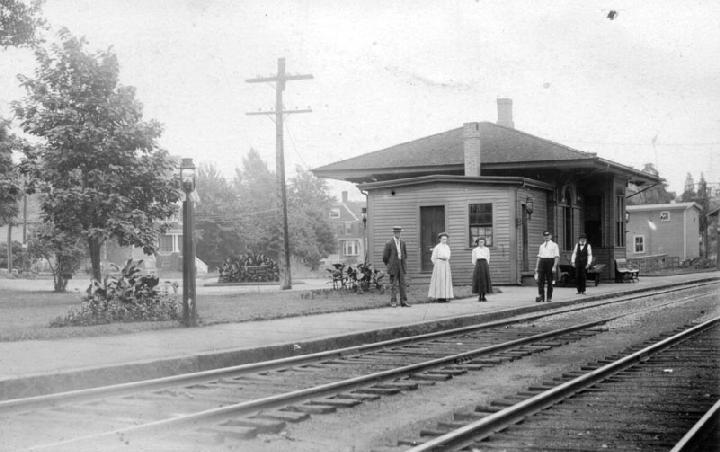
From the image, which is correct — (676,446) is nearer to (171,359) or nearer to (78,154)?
(171,359)

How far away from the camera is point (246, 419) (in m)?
6.87

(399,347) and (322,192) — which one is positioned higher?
(322,192)

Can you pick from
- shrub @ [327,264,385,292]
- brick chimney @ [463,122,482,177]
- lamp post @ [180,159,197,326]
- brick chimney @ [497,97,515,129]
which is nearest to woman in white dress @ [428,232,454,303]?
shrub @ [327,264,385,292]

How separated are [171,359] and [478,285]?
1219 cm

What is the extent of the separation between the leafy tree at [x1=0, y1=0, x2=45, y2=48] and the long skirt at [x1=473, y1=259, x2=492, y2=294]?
14122mm

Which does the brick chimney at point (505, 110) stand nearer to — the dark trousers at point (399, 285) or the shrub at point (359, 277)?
the shrub at point (359, 277)

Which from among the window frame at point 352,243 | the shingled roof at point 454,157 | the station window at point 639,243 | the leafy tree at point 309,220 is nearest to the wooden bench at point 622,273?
the shingled roof at point 454,157

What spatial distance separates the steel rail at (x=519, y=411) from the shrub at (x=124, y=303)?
309 inches

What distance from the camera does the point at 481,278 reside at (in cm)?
2097

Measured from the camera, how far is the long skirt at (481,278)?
2089 centimetres

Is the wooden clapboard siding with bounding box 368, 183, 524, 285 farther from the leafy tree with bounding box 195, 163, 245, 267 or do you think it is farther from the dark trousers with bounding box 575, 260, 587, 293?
the leafy tree with bounding box 195, 163, 245, 267

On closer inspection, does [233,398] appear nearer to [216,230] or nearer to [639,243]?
[216,230]

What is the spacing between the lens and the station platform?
347 inches

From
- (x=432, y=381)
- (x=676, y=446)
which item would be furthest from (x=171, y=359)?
(x=676, y=446)
